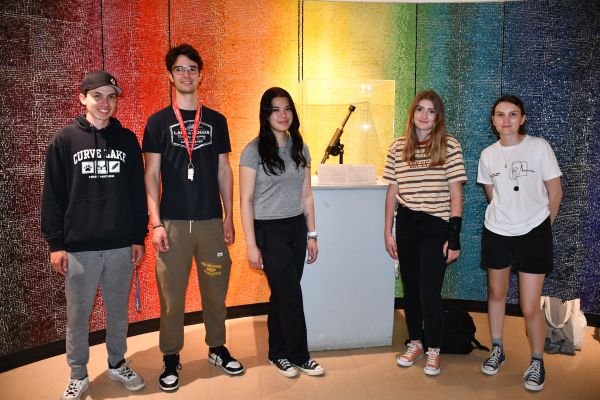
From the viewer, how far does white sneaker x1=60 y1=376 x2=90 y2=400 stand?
8.60 feet

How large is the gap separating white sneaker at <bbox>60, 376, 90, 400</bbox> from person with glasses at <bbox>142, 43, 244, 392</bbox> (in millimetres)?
396

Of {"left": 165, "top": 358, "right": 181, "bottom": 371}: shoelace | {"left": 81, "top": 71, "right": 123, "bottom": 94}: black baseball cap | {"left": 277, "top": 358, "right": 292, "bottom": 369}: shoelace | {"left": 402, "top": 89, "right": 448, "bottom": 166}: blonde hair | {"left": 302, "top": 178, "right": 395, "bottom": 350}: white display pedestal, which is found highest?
{"left": 81, "top": 71, "right": 123, "bottom": 94}: black baseball cap

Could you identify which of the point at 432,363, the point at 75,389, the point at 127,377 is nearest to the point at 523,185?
the point at 432,363

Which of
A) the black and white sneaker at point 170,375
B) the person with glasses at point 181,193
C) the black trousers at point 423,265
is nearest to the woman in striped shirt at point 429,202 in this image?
the black trousers at point 423,265

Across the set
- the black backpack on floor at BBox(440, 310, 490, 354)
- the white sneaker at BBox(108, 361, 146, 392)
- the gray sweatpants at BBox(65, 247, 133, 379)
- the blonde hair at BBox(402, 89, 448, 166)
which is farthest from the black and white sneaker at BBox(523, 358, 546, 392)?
the gray sweatpants at BBox(65, 247, 133, 379)

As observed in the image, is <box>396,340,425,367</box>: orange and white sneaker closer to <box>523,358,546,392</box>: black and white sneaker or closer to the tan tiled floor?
the tan tiled floor

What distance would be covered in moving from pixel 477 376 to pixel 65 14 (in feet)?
10.9

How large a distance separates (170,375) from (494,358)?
1.87 metres

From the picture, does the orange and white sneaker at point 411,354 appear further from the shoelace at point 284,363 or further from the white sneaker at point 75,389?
the white sneaker at point 75,389

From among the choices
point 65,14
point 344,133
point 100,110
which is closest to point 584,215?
point 344,133

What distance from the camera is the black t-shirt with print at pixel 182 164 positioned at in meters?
2.69

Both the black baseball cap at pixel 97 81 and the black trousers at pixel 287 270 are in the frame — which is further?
the black trousers at pixel 287 270

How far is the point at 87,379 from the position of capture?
2723mm

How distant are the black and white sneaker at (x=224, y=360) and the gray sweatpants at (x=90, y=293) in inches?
22.0
